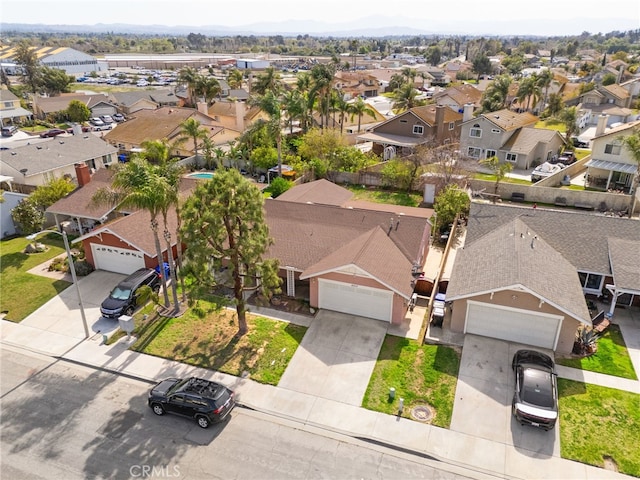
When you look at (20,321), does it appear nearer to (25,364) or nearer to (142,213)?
(25,364)

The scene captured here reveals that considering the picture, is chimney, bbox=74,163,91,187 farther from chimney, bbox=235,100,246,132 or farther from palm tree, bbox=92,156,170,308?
chimney, bbox=235,100,246,132

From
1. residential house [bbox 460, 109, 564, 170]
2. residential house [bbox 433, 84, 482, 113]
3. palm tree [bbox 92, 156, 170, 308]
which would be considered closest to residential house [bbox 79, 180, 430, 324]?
palm tree [bbox 92, 156, 170, 308]

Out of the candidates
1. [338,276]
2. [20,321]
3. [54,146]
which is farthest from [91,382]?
[54,146]

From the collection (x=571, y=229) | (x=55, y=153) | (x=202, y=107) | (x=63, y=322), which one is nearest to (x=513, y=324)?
(x=571, y=229)

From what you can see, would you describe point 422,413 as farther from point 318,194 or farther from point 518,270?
point 318,194

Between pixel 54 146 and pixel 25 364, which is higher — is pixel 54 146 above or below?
above

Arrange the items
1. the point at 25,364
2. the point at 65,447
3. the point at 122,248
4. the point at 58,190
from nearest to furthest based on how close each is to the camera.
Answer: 1. the point at 65,447
2. the point at 25,364
3. the point at 122,248
4. the point at 58,190
